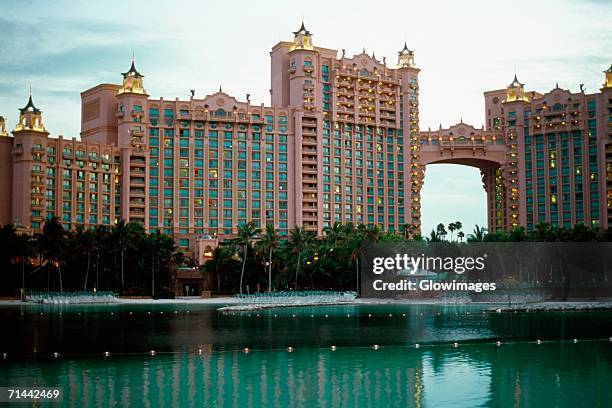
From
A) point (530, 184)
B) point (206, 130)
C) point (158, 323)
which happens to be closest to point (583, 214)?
point (530, 184)

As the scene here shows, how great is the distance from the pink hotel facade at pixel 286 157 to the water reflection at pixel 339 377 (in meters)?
118

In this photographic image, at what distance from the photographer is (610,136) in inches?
7357

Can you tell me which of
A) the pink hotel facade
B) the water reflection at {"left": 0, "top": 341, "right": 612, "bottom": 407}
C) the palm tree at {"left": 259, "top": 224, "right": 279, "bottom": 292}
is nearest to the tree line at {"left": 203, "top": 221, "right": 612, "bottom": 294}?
the palm tree at {"left": 259, "top": 224, "right": 279, "bottom": 292}

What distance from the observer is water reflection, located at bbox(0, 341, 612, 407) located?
32.6 m

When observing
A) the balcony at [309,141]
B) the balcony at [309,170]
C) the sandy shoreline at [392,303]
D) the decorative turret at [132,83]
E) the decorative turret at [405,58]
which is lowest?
the sandy shoreline at [392,303]

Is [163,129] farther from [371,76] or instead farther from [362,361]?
[362,361]

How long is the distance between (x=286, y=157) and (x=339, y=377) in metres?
143

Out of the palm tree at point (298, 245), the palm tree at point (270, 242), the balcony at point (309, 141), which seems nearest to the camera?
the palm tree at point (298, 245)

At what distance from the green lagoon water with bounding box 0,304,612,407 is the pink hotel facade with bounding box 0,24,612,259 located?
9252 centimetres

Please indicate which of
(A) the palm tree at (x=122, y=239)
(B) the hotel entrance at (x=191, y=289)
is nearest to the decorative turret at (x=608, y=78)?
(B) the hotel entrance at (x=191, y=289)

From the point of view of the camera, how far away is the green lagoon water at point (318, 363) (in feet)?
109

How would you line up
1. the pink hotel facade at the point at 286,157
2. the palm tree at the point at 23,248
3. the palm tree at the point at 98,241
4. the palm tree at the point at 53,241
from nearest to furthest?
the palm tree at the point at 23,248, the palm tree at the point at 53,241, the palm tree at the point at 98,241, the pink hotel facade at the point at 286,157

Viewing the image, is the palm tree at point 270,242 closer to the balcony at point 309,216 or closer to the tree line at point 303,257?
the tree line at point 303,257

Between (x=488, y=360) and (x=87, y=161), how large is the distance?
132 meters
